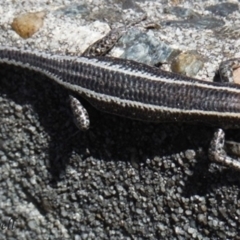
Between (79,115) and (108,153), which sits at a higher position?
(79,115)

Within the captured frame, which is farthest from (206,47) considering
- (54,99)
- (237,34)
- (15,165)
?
(15,165)

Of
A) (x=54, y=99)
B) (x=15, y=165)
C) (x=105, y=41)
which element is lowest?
(x=15, y=165)

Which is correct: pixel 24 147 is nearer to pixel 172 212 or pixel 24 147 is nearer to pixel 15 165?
pixel 15 165

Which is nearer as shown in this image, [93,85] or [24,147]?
[93,85]
